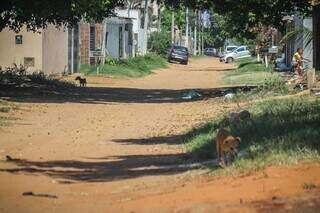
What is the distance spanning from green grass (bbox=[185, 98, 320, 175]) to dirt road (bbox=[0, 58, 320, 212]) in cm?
36

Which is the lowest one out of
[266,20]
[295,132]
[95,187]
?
[95,187]

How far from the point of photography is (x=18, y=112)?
61.1 ft

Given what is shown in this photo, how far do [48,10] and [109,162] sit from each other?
1121 cm

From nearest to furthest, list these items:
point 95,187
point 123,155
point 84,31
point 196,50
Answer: point 95,187 → point 123,155 → point 84,31 → point 196,50

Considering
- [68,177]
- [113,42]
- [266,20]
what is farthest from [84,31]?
[68,177]

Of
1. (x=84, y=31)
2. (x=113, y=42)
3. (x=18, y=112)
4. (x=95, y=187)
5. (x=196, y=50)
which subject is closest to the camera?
(x=95, y=187)

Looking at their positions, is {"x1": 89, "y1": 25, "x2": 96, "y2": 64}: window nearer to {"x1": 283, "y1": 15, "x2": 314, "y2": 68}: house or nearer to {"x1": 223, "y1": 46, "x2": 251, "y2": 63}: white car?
{"x1": 283, "y1": 15, "x2": 314, "y2": 68}: house

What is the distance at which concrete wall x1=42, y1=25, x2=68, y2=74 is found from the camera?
3291 centimetres

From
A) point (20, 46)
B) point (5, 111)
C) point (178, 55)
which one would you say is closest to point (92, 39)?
point (20, 46)

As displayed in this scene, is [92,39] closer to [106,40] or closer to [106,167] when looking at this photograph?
[106,40]

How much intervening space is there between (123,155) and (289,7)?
1334 centimetres

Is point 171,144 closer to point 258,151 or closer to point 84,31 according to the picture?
point 258,151

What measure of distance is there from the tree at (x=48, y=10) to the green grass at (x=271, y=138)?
336 inches

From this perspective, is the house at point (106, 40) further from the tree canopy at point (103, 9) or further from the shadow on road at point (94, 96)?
the tree canopy at point (103, 9)
